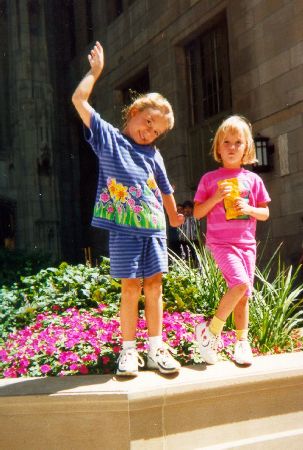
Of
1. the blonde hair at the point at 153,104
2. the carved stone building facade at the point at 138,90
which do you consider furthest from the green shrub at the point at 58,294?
the carved stone building facade at the point at 138,90

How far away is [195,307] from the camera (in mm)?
5367

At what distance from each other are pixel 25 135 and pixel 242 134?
1610 centimetres

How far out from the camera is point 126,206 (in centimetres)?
339

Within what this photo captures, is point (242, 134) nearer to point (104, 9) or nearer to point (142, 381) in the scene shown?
point (142, 381)

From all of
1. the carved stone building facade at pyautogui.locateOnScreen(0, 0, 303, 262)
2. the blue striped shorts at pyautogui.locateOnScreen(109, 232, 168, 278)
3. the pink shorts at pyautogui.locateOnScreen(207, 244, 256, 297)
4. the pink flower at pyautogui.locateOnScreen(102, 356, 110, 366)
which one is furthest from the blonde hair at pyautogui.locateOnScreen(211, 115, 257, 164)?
the carved stone building facade at pyautogui.locateOnScreen(0, 0, 303, 262)

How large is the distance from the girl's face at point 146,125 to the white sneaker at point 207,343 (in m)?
1.20

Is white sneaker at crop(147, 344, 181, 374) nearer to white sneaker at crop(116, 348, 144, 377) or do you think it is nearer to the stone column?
white sneaker at crop(116, 348, 144, 377)

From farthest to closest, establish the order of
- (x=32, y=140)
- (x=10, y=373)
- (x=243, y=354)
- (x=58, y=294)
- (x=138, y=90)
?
(x=32, y=140)
(x=138, y=90)
(x=58, y=294)
(x=10, y=373)
(x=243, y=354)

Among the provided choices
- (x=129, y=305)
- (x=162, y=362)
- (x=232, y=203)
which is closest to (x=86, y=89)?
(x=232, y=203)

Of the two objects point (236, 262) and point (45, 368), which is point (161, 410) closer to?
point (236, 262)

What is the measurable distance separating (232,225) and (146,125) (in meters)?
0.82

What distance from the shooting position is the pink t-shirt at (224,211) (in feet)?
12.1

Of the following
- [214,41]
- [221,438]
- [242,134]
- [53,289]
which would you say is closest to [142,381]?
[221,438]

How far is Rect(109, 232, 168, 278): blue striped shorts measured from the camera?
340 cm
